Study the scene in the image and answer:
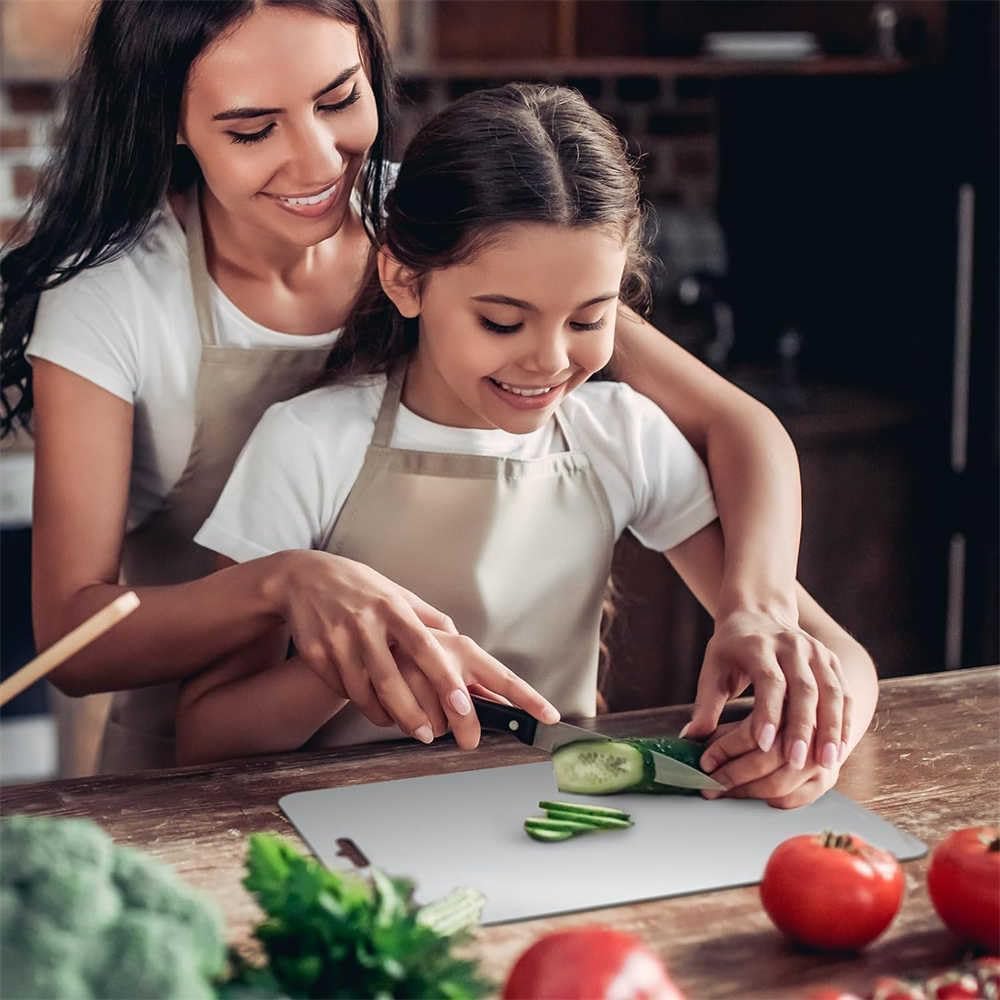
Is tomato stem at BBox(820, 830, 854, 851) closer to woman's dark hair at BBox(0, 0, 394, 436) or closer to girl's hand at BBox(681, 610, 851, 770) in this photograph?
girl's hand at BBox(681, 610, 851, 770)

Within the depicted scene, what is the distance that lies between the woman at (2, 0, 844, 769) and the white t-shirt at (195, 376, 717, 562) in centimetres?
5

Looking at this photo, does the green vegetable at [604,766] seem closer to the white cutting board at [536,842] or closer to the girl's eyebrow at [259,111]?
the white cutting board at [536,842]

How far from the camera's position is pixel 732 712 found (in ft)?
4.76

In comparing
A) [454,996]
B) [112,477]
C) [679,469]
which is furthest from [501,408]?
[454,996]

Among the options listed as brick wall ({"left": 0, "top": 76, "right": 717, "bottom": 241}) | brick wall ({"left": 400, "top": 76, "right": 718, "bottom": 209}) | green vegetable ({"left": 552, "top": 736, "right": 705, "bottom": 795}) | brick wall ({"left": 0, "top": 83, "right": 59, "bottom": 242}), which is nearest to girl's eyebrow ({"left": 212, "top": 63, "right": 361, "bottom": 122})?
green vegetable ({"left": 552, "top": 736, "right": 705, "bottom": 795})

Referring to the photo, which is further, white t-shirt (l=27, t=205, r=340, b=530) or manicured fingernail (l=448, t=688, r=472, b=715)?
white t-shirt (l=27, t=205, r=340, b=530)

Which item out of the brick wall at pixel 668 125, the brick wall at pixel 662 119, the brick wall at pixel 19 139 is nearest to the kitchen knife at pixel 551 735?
the brick wall at pixel 19 139

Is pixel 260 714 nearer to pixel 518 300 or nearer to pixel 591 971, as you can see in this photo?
pixel 518 300

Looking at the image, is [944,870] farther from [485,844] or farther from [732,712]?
[732,712]

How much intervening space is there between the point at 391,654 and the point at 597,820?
213mm

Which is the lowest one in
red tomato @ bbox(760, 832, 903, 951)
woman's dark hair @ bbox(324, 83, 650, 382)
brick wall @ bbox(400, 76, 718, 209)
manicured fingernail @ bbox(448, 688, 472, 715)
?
red tomato @ bbox(760, 832, 903, 951)

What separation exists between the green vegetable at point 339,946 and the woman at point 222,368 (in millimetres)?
376

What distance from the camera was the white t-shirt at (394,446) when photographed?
4.88 feet

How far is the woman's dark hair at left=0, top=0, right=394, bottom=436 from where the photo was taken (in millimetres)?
1482
